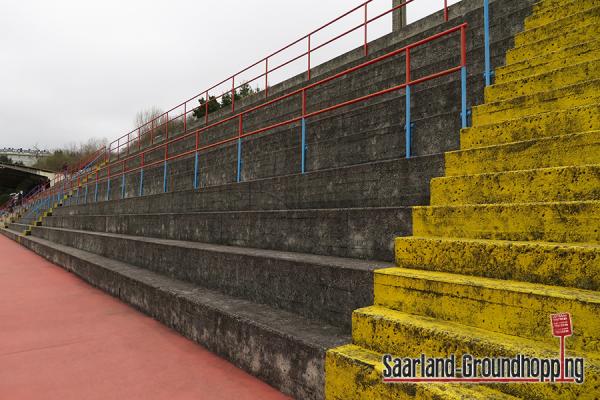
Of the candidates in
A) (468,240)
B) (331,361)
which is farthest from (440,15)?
(331,361)

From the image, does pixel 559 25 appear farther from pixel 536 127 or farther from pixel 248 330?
pixel 248 330

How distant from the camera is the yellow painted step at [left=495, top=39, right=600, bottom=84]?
3019 millimetres

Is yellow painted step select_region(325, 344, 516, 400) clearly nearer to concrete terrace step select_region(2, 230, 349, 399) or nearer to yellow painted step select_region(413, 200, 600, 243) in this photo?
concrete terrace step select_region(2, 230, 349, 399)

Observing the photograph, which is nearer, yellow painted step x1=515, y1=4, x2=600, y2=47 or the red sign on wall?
the red sign on wall

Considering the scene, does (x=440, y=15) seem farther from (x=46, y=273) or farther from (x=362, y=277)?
(x=46, y=273)

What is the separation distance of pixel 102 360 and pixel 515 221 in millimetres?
3014

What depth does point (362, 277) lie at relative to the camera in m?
2.28

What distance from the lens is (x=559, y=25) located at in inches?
145

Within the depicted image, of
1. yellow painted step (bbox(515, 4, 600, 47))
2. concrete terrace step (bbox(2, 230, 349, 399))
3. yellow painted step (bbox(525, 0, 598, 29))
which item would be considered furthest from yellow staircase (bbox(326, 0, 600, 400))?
yellow painted step (bbox(525, 0, 598, 29))

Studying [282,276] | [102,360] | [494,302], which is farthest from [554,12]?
[102,360]

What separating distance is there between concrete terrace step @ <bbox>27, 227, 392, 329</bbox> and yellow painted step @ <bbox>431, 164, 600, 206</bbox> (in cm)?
66

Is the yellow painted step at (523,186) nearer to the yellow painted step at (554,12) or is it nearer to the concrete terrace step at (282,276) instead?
the concrete terrace step at (282,276)

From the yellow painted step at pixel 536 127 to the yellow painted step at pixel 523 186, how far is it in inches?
22.4

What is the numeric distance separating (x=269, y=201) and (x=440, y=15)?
5.09 m
